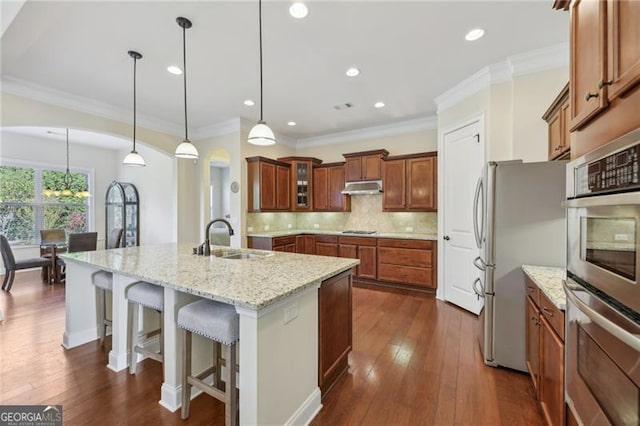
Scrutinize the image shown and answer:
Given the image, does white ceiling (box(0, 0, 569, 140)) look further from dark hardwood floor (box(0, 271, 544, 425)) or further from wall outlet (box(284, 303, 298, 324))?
dark hardwood floor (box(0, 271, 544, 425))

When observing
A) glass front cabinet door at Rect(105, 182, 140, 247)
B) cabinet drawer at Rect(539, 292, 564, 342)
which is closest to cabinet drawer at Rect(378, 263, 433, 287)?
cabinet drawer at Rect(539, 292, 564, 342)

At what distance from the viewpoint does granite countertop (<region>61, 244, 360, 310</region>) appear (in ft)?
4.76

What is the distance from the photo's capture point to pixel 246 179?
5.04m

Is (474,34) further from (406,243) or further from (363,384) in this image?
(363,384)

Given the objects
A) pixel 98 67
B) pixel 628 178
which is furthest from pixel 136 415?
pixel 98 67

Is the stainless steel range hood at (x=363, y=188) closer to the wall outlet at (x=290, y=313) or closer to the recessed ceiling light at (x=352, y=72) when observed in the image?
the recessed ceiling light at (x=352, y=72)

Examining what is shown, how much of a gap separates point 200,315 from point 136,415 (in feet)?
2.86

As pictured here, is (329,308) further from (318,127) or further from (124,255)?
(318,127)

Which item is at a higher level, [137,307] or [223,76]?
[223,76]

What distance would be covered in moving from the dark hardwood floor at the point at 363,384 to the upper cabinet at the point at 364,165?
2.85 metres

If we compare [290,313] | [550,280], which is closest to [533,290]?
[550,280]

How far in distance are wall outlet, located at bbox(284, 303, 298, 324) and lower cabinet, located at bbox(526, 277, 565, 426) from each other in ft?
4.49

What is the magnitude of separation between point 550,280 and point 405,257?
9.47ft

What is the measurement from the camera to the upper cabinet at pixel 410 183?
14.9ft
